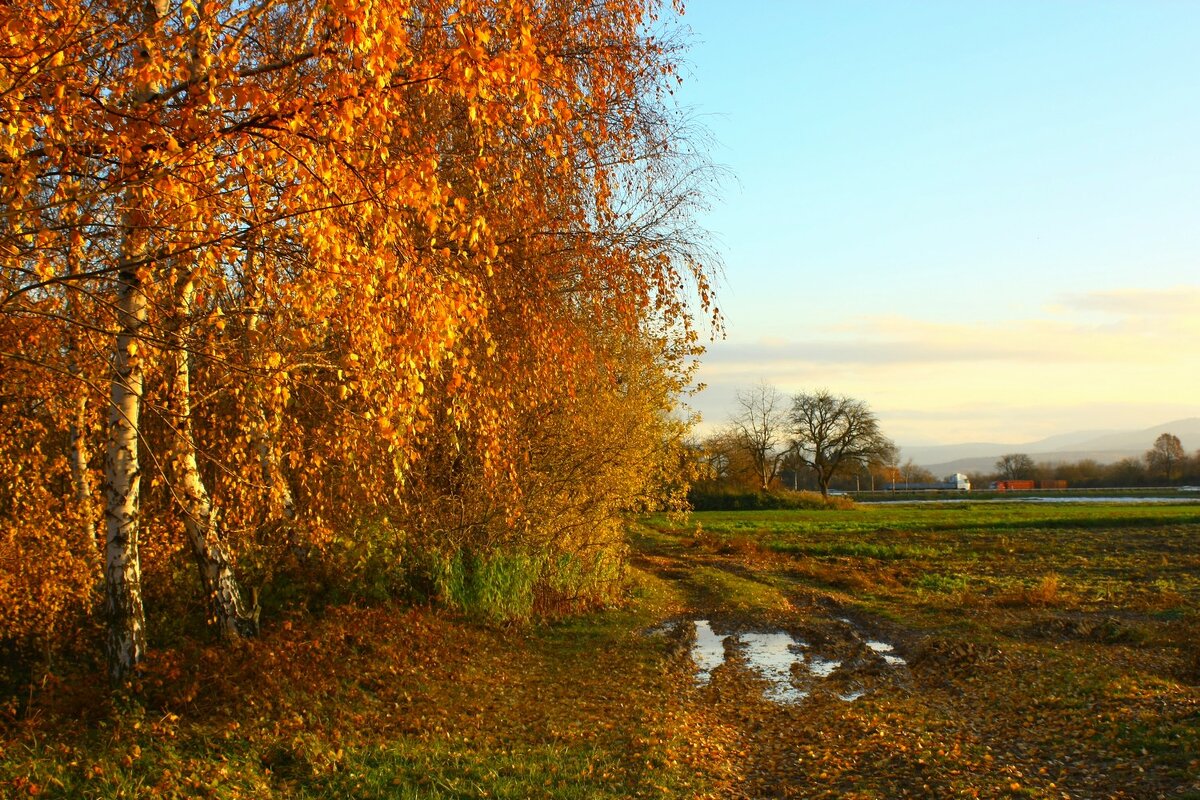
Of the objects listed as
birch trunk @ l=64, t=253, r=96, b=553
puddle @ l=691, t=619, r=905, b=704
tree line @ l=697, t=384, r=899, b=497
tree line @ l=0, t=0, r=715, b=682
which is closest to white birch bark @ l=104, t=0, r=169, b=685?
tree line @ l=0, t=0, r=715, b=682

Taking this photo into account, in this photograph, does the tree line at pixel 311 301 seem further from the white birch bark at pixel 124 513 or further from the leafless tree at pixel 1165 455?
the leafless tree at pixel 1165 455

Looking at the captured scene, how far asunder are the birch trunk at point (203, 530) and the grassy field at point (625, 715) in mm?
482

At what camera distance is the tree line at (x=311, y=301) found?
17.6 ft

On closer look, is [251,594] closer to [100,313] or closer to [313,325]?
[100,313]

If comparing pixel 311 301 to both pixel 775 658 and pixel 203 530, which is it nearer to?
pixel 203 530

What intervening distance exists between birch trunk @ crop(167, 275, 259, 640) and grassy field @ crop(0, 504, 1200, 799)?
482 mm

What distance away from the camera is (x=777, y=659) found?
13.6 m

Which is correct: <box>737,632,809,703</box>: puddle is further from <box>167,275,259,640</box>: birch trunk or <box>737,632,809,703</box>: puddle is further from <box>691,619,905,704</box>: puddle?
<box>167,275,259,640</box>: birch trunk

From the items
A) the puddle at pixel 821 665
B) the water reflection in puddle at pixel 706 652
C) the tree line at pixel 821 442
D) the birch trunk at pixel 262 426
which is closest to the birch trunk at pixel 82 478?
the birch trunk at pixel 262 426

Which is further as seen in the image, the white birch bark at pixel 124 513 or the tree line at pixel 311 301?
the white birch bark at pixel 124 513

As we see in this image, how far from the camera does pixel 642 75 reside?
10930 millimetres

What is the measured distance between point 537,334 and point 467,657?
4.84 m

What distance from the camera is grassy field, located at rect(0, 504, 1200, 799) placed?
A: 23.4 ft

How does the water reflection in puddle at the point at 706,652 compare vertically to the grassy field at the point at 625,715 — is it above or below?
below
